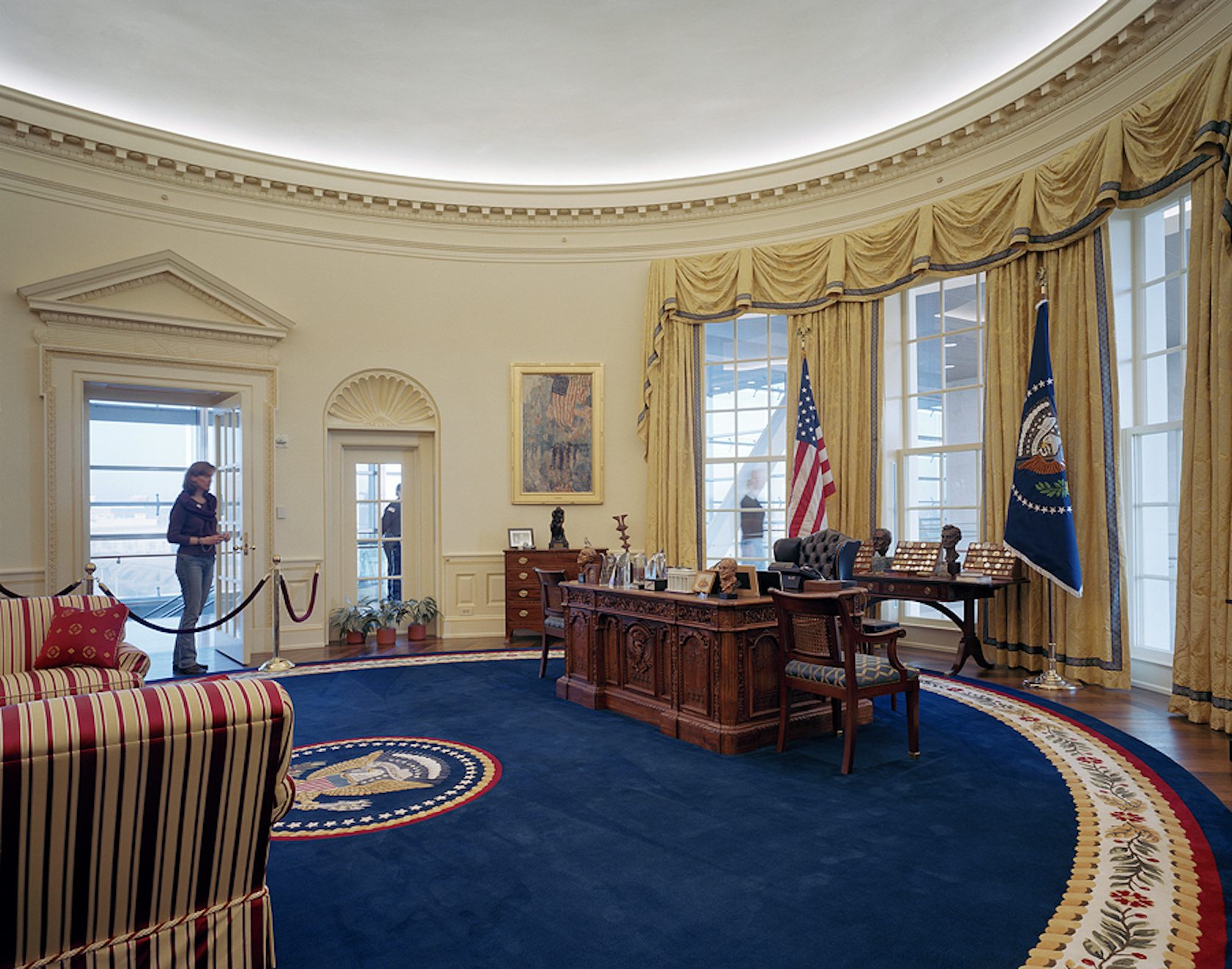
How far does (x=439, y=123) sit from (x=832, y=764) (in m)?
6.98

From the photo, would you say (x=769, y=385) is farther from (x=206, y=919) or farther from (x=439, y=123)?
(x=206, y=919)

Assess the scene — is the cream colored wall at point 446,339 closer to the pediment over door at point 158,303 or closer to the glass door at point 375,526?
the pediment over door at point 158,303

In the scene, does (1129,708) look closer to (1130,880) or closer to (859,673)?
(859,673)

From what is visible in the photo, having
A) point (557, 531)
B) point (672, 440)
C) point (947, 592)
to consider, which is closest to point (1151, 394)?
point (947, 592)

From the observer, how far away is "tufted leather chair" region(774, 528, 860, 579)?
7.09 metres

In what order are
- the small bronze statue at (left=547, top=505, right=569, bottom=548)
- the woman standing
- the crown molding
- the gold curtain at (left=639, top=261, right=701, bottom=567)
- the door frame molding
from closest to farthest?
the crown molding, the woman standing, the door frame molding, the small bronze statue at (left=547, top=505, right=569, bottom=548), the gold curtain at (left=639, top=261, right=701, bottom=567)

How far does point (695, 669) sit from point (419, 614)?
4874 mm

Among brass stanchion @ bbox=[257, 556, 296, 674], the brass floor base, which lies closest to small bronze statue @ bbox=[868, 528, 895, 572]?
the brass floor base

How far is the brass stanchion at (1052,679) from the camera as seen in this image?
6.13 metres

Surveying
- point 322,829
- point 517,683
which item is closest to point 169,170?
point 517,683

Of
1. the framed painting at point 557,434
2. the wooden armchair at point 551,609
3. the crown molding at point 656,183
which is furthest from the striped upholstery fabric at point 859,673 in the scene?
the framed painting at point 557,434

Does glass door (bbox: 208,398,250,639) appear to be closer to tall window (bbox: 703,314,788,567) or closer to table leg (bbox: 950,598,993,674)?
tall window (bbox: 703,314,788,567)

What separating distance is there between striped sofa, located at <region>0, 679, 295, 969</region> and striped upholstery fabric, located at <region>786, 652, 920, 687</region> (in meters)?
2.97

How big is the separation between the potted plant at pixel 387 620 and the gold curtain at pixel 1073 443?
598cm
